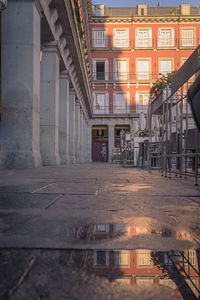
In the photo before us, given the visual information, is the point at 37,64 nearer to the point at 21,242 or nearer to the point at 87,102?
the point at 21,242

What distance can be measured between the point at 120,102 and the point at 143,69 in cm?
394

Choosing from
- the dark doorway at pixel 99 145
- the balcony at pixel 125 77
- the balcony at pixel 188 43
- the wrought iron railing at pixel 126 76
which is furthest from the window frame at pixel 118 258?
the dark doorway at pixel 99 145

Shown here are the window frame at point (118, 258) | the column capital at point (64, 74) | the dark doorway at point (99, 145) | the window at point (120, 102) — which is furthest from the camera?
the dark doorway at point (99, 145)

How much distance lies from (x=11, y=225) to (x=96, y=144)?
102 ft

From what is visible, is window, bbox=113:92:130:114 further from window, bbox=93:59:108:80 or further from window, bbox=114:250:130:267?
window, bbox=114:250:130:267

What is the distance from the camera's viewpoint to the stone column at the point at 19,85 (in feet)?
18.7

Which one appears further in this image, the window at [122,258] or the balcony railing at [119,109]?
the balcony railing at [119,109]

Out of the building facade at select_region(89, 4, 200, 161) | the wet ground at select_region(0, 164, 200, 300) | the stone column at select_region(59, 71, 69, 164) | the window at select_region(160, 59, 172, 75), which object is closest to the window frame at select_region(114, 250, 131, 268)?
the wet ground at select_region(0, 164, 200, 300)

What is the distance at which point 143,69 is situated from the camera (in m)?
28.5

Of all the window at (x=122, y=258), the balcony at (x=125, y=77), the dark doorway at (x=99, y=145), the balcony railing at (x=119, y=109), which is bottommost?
the window at (x=122, y=258)

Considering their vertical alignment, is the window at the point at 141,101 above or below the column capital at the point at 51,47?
above

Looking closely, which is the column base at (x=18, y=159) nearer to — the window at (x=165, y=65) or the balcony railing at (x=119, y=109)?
the balcony railing at (x=119, y=109)

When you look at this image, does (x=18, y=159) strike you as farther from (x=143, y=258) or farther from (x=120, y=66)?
(x=120, y=66)

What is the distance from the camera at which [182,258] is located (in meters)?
0.69
